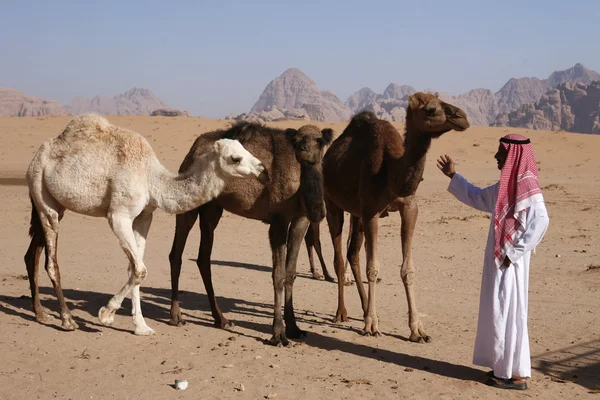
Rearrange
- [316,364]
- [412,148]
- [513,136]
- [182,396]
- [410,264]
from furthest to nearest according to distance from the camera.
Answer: [410,264] → [412,148] → [316,364] → [513,136] → [182,396]

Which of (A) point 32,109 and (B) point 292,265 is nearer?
(B) point 292,265

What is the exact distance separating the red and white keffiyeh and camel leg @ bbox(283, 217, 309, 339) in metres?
2.29

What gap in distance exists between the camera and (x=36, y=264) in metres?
8.37

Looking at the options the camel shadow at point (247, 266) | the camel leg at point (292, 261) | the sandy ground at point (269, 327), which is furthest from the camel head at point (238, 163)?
the camel shadow at point (247, 266)

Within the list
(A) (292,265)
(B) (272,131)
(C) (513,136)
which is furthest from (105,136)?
(C) (513,136)

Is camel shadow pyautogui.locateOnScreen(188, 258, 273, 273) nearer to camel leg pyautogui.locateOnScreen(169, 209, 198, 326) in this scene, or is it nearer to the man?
camel leg pyautogui.locateOnScreen(169, 209, 198, 326)

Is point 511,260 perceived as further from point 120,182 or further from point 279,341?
point 120,182

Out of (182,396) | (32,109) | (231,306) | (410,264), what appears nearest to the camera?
(182,396)

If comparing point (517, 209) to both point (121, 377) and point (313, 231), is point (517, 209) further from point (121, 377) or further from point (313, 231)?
point (313, 231)

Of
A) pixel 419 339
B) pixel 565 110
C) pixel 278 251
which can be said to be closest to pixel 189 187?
pixel 278 251

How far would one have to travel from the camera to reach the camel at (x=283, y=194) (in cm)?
756

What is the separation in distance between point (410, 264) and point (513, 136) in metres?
2.20

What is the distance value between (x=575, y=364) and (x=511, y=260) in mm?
1799

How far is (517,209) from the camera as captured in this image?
6.14m
